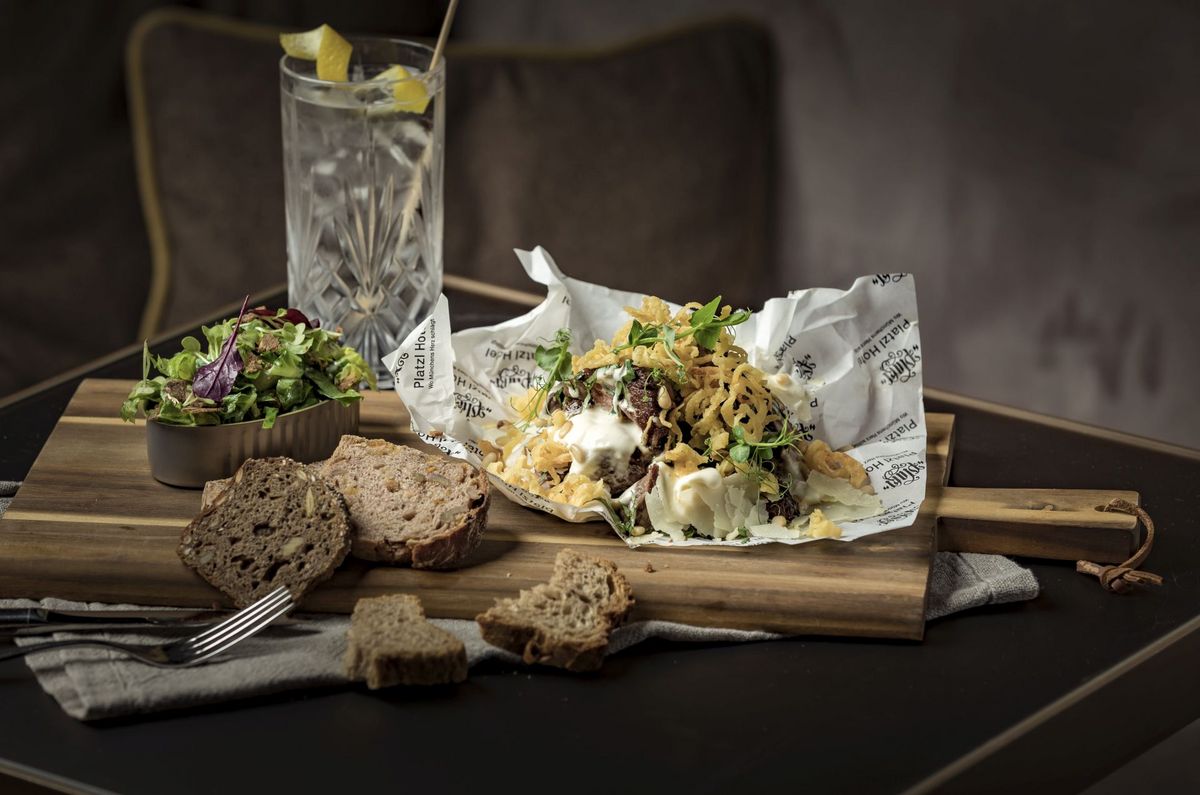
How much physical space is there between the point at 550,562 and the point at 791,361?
1.60ft

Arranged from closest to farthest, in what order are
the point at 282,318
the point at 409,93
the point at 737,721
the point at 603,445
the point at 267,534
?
the point at 737,721 < the point at 267,534 < the point at 603,445 < the point at 282,318 < the point at 409,93

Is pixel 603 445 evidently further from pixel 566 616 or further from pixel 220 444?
pixel 220 444

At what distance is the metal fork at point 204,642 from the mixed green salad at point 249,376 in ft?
0.96

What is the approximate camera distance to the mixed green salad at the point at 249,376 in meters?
1.59

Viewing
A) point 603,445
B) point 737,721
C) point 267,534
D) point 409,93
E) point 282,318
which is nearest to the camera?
point 737,721

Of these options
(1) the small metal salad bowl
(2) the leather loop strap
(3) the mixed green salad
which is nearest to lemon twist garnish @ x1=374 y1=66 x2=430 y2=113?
(3) the mixed green salad

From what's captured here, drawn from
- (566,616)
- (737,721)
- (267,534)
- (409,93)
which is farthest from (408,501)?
(409,93)

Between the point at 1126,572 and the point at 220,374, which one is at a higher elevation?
the point at 220,374

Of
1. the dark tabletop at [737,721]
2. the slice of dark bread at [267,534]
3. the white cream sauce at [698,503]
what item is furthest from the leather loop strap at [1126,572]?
the slice of dark bread at [267,534]

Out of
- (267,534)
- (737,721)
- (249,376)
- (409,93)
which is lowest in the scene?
(737,721)

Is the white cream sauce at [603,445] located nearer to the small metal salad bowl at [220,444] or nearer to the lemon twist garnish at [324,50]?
the small metal salad bowl at [220,444]

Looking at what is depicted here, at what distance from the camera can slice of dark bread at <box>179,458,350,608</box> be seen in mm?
1408

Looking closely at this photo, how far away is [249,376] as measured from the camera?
5.29ft

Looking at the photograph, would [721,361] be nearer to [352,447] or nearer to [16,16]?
[352,447]
